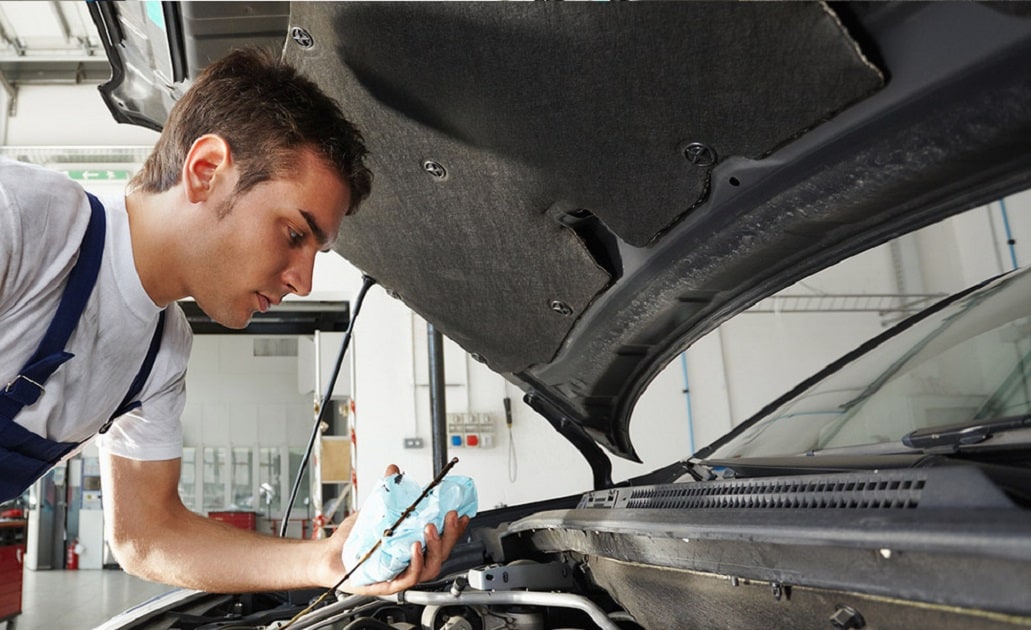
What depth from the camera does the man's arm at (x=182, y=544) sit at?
1354mm

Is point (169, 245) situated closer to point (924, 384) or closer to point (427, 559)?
point (427, 559)

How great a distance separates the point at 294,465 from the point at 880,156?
30.7 feet

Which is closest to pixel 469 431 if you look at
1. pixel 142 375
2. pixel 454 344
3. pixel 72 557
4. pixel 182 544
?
pixel 454 344

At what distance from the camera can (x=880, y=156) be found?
2.67 feet

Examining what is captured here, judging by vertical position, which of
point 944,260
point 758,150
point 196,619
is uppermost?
point 944,260

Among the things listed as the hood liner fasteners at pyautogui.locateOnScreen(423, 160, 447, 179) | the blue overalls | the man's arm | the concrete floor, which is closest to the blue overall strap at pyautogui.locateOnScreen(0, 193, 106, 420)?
the blue overalls

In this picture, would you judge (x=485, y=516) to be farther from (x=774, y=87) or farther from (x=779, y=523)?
(x=774, y=87)

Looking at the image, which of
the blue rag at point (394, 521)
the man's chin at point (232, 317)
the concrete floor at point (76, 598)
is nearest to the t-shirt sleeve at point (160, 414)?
the man's chin at point (232, 317)

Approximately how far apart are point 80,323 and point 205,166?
30 centimetres

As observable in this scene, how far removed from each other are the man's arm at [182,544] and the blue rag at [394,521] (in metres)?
0.10

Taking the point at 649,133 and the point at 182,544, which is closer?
the point at 649,133

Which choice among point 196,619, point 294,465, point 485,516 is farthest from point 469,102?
point 294,465

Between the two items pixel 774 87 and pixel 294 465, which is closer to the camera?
pixel 774 87

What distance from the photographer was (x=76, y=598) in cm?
587
